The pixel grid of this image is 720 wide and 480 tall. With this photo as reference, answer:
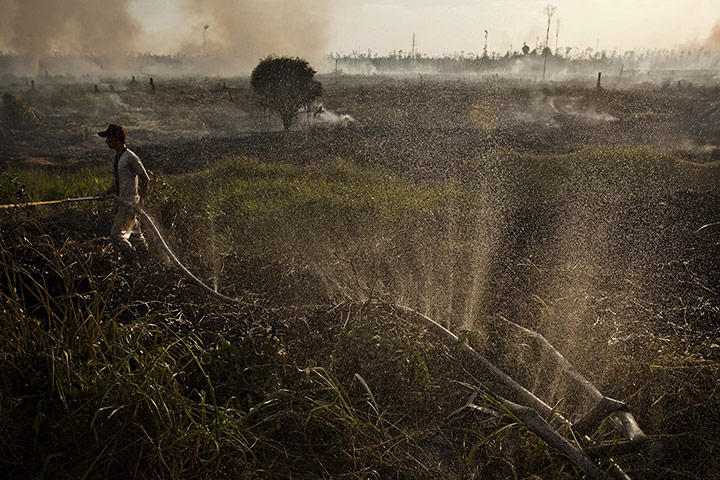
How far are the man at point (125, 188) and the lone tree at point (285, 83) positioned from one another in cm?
1887

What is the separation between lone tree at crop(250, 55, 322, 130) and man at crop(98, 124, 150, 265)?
1887 centimetres

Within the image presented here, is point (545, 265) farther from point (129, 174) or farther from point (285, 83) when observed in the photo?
point (285, 83)

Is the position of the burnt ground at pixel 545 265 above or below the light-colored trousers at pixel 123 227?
below

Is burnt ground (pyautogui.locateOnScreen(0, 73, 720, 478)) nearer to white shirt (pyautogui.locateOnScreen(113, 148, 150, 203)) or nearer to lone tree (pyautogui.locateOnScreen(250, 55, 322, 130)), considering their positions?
white shirt (pyautogui.locateOnScreen(113, 148, 150, 203))

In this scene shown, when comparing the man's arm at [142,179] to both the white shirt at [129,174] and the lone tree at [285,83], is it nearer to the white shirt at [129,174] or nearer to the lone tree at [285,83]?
the white shirt at [129,174]

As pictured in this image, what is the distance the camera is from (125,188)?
17.9ft

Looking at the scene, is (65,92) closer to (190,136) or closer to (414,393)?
(190,136)

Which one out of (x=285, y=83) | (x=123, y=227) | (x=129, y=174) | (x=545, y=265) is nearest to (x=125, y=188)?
(x=129, y=174)

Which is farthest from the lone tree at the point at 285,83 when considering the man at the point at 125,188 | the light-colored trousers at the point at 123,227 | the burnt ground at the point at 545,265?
the light-colored trousers at the point at 123,227

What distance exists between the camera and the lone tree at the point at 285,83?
23.3 metres

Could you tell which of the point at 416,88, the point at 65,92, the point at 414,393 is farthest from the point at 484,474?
the point at 416,88

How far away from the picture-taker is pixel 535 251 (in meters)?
6.66

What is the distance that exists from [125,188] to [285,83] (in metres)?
19.2

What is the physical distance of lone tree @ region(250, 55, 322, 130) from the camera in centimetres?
2327
